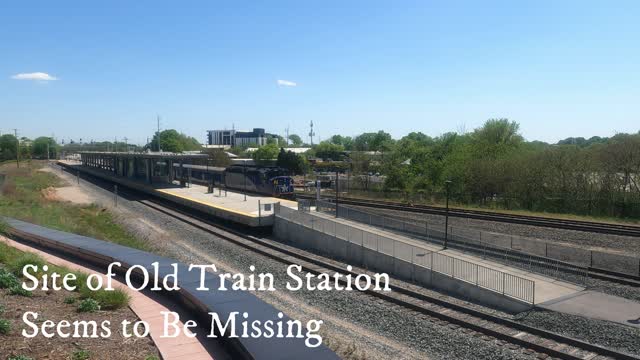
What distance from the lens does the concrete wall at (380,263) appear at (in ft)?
50.0

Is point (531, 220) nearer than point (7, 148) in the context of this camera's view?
Yes

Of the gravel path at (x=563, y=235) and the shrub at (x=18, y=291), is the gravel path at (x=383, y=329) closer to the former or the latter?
the shrub at (x=18, y=291)

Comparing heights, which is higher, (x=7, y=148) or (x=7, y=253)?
(x=7, y=148)

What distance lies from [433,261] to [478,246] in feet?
15.8

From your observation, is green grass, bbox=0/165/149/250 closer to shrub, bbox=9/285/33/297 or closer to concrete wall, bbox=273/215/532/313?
concrete wall, bbox=273/215/532/313

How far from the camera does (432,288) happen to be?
17156mm

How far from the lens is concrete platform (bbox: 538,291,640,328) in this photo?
1337cm

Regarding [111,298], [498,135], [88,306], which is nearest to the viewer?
[88,306]

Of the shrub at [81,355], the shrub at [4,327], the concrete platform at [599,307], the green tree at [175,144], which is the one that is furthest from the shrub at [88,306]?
the green tree at [175,144]

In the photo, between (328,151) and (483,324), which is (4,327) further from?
(328,151)

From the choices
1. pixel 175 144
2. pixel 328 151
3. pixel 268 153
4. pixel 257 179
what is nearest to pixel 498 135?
pixel 257 179

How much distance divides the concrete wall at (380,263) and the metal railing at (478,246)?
3201 mm

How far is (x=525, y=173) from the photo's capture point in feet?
129

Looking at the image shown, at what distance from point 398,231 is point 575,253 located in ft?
26.7
